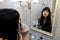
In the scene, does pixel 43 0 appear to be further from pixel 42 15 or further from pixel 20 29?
pixel 20 29

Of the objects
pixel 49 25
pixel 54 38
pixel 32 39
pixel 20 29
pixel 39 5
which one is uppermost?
pixel 39 5

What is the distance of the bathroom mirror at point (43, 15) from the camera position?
1.46 meters

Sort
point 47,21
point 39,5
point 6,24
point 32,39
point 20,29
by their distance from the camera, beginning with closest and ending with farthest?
point 6,24 → point 20,29 → point 47,21 → point 39,5 → point 32,39

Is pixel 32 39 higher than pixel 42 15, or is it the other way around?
pixel 42 15

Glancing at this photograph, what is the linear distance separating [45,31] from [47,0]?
0.47 m

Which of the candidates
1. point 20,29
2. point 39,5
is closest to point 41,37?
point 39,5

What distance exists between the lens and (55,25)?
143cm

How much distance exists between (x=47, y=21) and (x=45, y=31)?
16cm

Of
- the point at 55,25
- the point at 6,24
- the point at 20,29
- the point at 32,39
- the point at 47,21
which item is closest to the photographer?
the point at 6,24

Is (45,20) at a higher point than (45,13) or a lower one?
lower

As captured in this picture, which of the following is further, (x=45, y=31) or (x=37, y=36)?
(x=37, y=36)

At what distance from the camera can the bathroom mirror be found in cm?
146

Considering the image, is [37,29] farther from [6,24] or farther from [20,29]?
[6,24]

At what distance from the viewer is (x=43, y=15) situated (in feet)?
5.22
